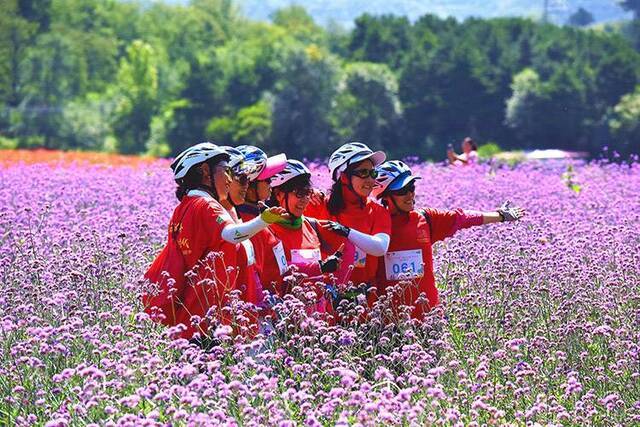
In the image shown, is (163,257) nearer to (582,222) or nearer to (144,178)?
(582,222)

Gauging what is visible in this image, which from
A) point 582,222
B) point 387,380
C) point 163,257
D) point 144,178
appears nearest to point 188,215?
point 163,257

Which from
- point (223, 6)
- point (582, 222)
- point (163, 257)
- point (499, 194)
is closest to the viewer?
point (163, 257)

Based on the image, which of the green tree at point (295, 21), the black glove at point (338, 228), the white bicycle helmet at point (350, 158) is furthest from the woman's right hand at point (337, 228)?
the green tree at point (295, 21)

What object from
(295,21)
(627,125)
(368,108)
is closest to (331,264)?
(627,125)

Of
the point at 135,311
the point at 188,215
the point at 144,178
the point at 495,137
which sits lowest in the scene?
the point at 495,137

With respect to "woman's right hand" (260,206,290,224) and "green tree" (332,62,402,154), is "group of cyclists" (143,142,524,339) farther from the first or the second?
"green tree" (332,62,402,154)

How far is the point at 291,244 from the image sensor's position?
6.91 metres

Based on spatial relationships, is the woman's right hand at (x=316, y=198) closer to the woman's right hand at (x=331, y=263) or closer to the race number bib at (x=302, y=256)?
the race number bib at (x=302, y=256)

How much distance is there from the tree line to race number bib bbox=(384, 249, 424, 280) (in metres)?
53.1

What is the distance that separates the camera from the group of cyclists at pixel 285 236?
255 inches

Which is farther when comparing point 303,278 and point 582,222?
point 582,222

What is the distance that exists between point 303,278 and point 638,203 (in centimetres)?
670

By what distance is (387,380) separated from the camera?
5.20 meters

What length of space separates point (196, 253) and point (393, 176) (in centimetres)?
128
